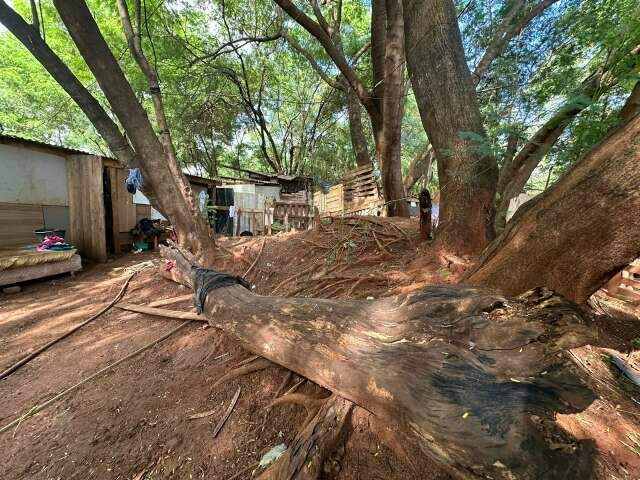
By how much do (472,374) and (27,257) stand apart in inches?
286

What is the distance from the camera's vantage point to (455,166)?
106 inches

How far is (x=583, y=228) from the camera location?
4.40 feet

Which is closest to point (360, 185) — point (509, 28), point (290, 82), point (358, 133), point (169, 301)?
point (358, 133)

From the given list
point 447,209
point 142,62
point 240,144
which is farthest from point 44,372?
point 240,144

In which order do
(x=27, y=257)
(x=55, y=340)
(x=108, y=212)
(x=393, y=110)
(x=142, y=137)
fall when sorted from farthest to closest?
(x=108, y=212)
(x=27, y=257)
(x=393, y=110)
(x=142, y=137)
(x=55, y=340)

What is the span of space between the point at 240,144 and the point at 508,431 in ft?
71.2

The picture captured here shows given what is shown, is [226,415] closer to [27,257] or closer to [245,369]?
[245,369]

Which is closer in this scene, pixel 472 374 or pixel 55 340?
pixel 472 374

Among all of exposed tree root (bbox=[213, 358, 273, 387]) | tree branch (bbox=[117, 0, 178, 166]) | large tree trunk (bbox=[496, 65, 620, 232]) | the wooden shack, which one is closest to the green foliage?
large tree trunk (bbox=[496, 65, 620, 232])

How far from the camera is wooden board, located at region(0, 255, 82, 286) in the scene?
4.66 metres

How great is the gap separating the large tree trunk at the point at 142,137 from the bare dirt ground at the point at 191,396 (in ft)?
5.74

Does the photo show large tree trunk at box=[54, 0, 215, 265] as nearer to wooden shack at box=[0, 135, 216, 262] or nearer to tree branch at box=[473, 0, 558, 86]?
wooden shack at box=[0, 135, 216, 262]

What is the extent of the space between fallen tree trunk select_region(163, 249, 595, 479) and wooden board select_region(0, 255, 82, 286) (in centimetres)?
635

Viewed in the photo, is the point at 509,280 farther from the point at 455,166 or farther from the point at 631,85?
the point at 631,85
